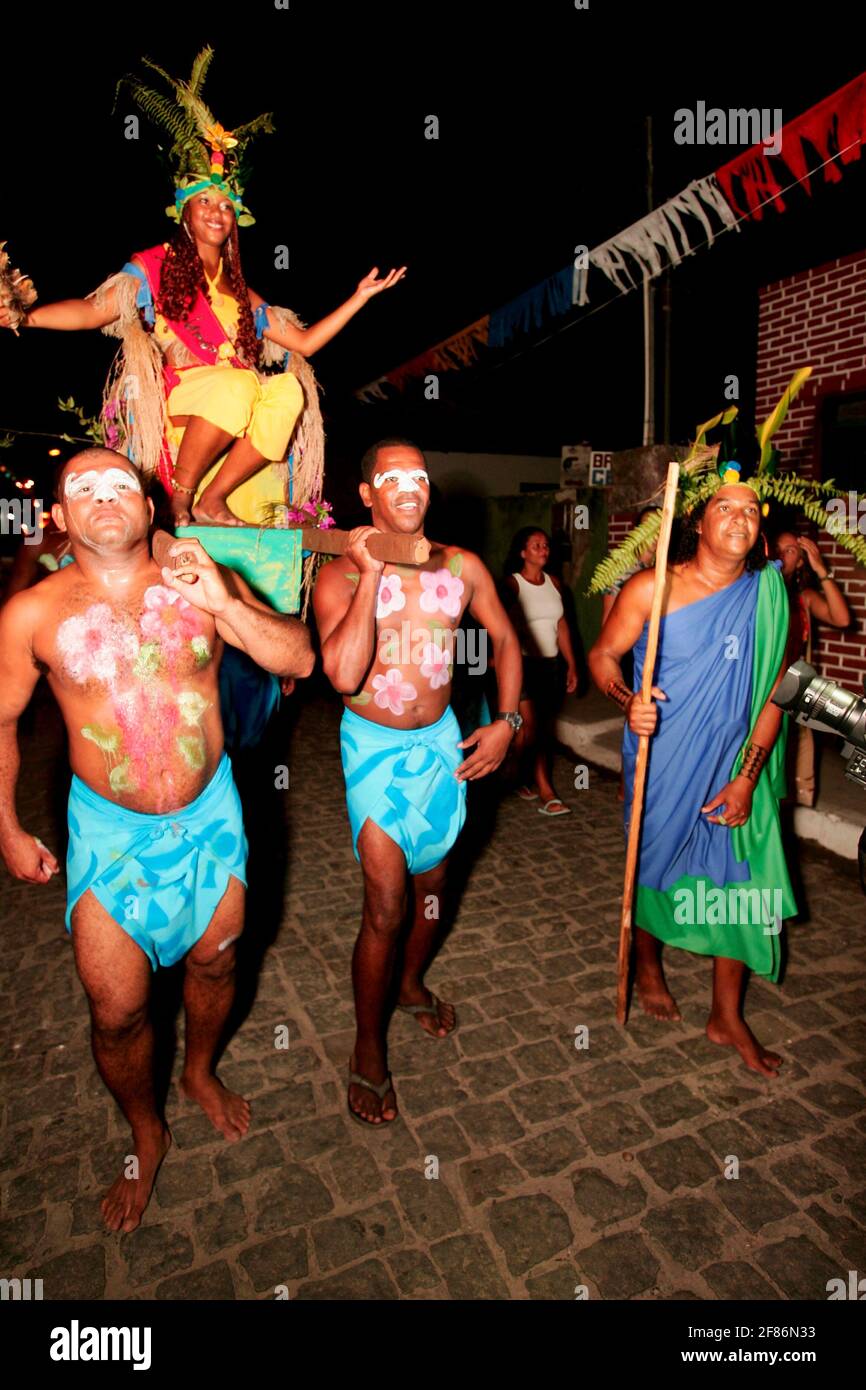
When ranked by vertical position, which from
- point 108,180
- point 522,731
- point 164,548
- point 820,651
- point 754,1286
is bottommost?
point 754,1286

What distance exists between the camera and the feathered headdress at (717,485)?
10.2ft

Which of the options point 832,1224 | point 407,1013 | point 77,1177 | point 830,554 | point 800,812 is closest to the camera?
point 832,1224

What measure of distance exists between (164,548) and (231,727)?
1.52 m

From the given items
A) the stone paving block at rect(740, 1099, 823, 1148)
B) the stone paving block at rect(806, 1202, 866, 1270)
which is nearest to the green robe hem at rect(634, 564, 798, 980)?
the stone paving block at rect(740, 1099, 823, 1148)

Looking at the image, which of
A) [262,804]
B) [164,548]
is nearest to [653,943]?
[164,548]

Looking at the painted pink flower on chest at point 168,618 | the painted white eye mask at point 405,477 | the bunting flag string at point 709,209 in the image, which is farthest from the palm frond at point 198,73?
the bunting flag string at point 709,209

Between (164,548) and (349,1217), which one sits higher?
(164,548)

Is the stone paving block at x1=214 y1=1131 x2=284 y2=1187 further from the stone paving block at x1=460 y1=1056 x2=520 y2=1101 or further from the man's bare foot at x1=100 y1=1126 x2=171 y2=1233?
the stone paving block at x1=460 y1=1056 x2=520 y2=1101

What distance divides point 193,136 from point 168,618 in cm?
197

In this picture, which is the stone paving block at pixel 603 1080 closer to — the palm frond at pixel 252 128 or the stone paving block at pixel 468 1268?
the stone paving block at pixel 468 1268

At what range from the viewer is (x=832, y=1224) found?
2.49 metres

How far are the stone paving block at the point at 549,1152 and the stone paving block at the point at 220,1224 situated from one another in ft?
3.42

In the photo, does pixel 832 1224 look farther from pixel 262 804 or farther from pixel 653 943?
pixel 262 804

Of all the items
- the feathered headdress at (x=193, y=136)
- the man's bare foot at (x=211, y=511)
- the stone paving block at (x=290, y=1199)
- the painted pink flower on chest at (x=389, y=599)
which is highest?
the feathered headdress at (x=193, y=136)
